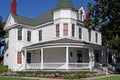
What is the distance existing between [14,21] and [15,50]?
4.74 meters

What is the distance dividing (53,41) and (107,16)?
860cm

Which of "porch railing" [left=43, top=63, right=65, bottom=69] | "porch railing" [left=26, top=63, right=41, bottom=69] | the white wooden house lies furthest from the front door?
"porch railing" [left=26, top=63, right=41, bottom=69]

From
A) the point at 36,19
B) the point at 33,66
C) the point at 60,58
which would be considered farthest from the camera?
the point at 36,19

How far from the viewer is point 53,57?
36.4 meters

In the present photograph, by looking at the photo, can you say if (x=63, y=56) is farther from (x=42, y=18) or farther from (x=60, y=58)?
(x=42, y=18)

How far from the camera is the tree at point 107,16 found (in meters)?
34.2

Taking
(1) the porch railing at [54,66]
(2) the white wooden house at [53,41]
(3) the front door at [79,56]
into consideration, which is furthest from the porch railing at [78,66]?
(3) the front door at [79,56]

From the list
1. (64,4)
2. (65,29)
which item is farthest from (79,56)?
(64,4)

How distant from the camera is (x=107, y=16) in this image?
116ft

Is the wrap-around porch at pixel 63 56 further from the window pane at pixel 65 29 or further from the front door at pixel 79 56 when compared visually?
the window pane at pixel 65 29

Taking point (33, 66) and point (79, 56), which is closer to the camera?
point (33, 66)

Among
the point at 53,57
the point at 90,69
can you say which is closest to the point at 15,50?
the point at 53,57

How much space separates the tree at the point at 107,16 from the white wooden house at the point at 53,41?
8.59 ft

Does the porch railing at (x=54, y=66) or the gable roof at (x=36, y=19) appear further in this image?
the gable roof at (x=36, y=19)
